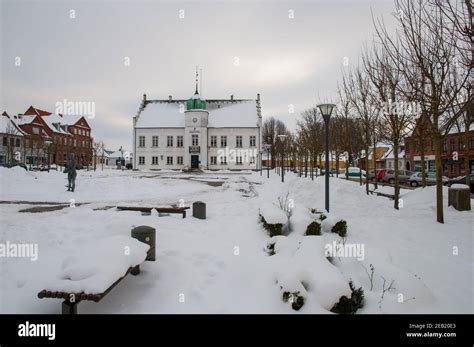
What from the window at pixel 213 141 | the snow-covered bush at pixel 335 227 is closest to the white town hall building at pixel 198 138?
the window at pixel 213 141

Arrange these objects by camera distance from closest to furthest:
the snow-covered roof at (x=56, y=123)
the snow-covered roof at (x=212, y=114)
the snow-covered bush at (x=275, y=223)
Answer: the snow-covered bush at (x=275, y=223)
the snow-covered roof at (x=212, y=114)
the snow-covered roof at (x=56, y=123)

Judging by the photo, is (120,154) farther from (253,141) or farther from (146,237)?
(146,237)

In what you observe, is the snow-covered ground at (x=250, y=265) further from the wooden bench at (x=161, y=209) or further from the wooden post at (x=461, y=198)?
the wooden post at (x=461, y=198)

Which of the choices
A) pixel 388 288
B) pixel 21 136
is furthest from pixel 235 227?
pixel 21 136

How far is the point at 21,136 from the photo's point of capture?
159 ft

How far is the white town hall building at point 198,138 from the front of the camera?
54375 millimetres

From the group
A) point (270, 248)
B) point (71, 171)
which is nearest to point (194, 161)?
point (71, 171)

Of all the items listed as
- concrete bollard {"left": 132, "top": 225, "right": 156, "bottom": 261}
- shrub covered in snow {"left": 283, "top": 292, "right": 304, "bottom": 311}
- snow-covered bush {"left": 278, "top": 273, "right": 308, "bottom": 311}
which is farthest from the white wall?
shrub covered in snow {"left": 283, "top": 292, "right": 304, "bottom": 311}

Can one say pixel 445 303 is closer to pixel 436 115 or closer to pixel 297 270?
pixel 297 270

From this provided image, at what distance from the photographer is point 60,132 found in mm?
65562

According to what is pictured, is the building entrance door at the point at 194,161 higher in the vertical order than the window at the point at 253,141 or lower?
lower

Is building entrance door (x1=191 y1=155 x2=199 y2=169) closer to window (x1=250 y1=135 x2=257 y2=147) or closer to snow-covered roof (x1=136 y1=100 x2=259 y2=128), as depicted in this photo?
snow-covered roof (x1=136 y1=100 x2=259 y2=128)

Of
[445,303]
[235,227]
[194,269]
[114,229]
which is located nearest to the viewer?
[445,303]
